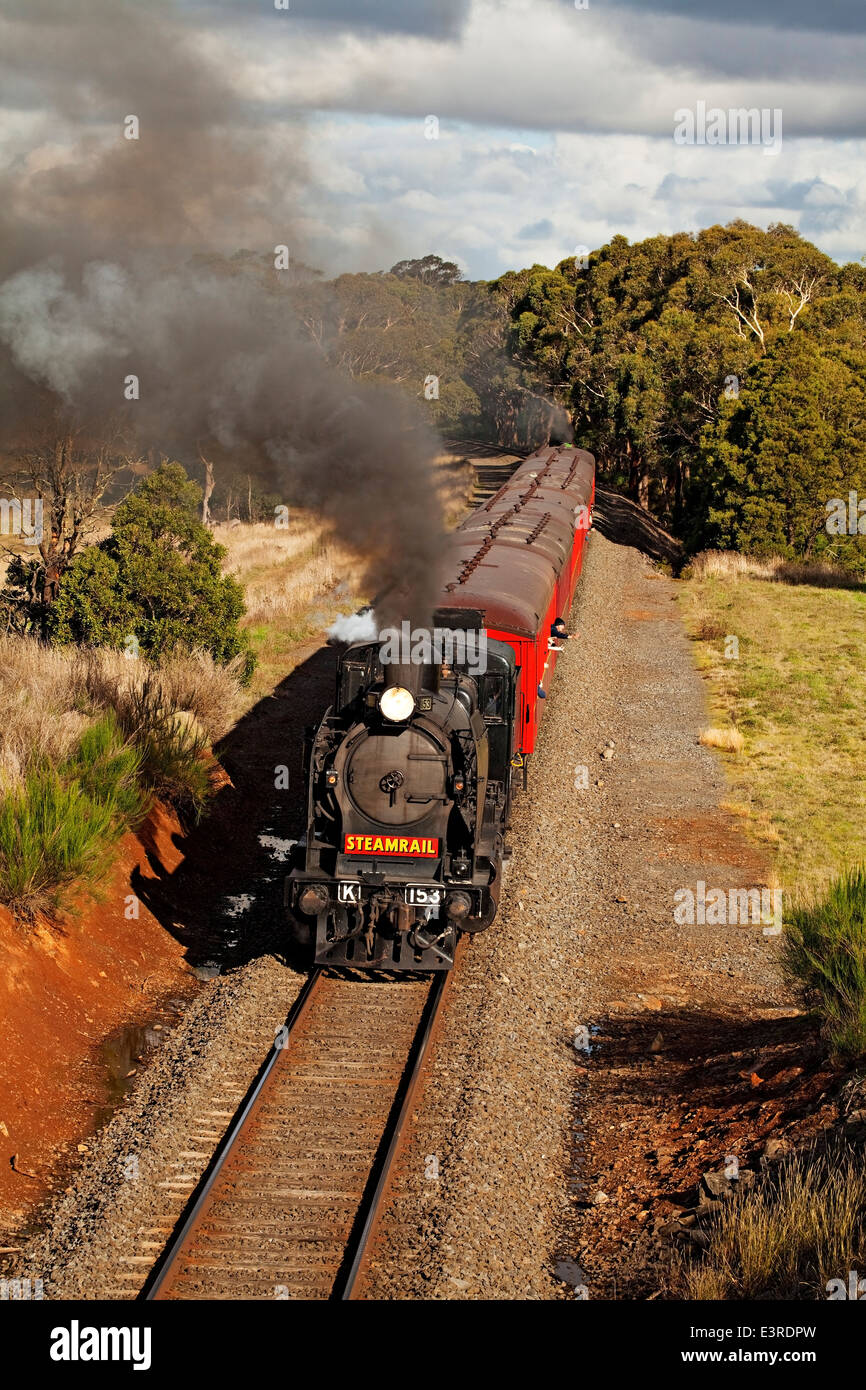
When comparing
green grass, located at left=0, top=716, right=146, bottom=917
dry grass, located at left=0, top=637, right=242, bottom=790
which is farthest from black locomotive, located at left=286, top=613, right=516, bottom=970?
dry grass, located at left=0, top=637, right=242, bottom=790

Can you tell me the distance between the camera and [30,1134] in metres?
8.87

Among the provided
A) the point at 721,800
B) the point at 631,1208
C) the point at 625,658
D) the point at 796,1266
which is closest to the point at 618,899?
the point at 721,800

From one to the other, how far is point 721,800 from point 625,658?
8790 millimetres

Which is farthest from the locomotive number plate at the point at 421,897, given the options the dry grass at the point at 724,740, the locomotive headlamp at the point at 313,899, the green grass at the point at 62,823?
the dry grass at the point at 724,740

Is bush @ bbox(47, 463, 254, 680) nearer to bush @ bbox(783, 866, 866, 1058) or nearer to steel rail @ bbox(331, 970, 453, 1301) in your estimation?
steel rail @ bbox(331, 970, 453, 1301)

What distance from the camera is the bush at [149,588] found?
19.0 metres

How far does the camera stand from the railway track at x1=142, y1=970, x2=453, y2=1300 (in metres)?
7.09

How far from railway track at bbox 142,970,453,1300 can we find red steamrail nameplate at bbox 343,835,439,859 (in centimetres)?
137

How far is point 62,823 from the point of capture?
11.2 metres

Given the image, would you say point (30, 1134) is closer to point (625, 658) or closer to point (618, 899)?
point (618, 899)

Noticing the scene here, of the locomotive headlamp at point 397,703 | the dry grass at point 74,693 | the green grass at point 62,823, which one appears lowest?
the green grass at point 62,823

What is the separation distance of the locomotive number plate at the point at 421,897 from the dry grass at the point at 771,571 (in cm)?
2659

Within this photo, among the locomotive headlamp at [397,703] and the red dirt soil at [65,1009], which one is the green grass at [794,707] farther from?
the red dirt soil at [65,1009]

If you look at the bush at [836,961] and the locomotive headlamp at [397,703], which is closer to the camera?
the bush at [836,961]
